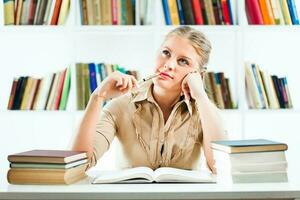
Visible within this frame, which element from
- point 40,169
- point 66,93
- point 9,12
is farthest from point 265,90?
point 40,169

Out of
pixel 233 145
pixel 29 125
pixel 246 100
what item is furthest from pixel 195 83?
pixel 29 125

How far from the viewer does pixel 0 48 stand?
3.20 metres

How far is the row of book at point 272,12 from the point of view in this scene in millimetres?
3082

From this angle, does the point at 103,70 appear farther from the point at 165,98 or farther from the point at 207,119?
the point at 207,119

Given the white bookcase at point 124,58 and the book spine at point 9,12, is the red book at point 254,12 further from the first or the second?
the book spine at point 9,12

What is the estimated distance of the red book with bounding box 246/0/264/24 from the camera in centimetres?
307

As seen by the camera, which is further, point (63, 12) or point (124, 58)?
point (124, 58)

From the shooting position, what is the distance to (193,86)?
2.06 m

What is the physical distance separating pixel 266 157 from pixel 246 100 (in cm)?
172

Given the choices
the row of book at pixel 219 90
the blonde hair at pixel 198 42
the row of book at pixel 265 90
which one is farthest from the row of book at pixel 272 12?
the blonde hair at pixel 198 42

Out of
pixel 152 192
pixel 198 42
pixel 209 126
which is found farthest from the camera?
pixel 198 42

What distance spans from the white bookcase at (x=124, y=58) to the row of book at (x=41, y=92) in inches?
1.8

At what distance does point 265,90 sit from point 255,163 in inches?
69.4

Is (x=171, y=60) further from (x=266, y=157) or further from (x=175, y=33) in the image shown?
(x=266, y=157)
